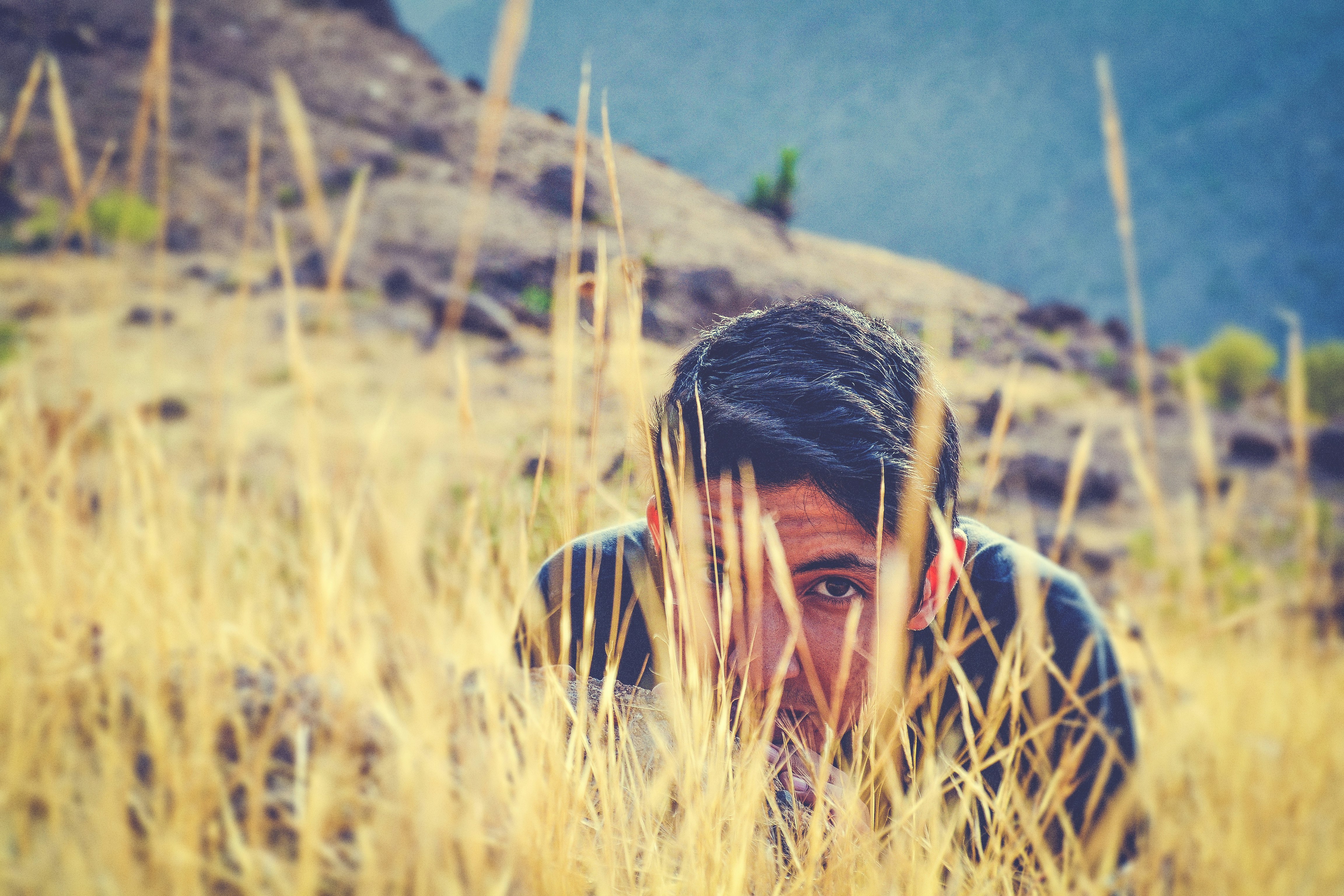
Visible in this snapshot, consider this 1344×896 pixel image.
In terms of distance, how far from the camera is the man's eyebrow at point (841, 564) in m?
0.90

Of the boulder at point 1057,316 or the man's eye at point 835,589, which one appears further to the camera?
the boulder at point 1057,316

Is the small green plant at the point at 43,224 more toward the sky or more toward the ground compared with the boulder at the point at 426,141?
more toward the ground

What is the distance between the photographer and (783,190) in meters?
3.53

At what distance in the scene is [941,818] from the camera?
752 millimetres

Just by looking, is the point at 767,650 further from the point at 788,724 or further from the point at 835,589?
the point at 835,589

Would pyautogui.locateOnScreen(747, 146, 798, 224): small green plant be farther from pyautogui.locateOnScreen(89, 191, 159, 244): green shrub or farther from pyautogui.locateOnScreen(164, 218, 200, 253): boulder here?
Result: pyautogui.locateOnScreen(164, 218, 200, 253): boulder

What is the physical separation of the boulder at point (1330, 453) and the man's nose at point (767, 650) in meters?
10.2

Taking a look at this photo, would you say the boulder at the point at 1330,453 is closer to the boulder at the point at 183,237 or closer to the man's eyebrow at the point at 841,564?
the man's eyebrow at the point at 841,564

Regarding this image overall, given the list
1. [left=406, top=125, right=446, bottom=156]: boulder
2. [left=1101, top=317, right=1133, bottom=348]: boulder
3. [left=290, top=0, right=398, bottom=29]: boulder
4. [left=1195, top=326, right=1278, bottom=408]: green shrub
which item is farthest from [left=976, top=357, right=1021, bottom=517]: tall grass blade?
[left=290, top=0, right=398, bottom=29]: boulder

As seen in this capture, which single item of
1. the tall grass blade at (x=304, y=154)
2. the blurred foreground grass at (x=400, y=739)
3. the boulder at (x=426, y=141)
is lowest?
the blurred foreground grass at (x=400, y=739)

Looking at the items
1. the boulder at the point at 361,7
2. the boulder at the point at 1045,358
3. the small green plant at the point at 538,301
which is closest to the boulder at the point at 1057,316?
the boulder at the point at 1045,358

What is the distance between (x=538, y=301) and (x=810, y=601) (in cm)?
113

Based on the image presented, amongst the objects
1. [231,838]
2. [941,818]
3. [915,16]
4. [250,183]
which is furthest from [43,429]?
[915,16]

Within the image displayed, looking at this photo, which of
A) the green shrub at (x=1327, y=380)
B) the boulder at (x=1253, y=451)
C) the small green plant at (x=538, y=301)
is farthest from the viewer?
the green shrub at (x=1327, y=380)
